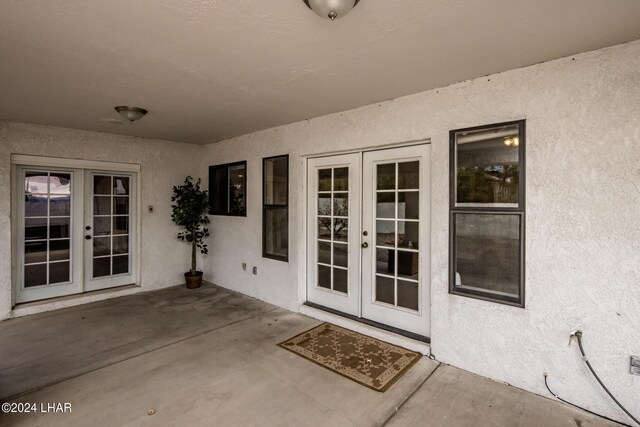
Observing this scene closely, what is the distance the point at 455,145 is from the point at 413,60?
906 mm

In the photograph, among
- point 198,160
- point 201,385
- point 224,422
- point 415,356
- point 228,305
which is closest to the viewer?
point 224,422

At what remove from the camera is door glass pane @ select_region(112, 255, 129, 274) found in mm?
5383

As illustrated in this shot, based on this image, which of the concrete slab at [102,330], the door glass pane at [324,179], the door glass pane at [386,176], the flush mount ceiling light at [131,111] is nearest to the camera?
the concrete slab at [102,330]

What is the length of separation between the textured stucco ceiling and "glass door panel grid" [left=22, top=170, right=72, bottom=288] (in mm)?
1441

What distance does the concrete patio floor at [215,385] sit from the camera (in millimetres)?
2314

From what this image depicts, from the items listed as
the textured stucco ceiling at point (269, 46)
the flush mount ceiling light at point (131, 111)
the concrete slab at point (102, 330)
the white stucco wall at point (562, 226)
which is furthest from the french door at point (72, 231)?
the white stucco wall at point (562, 226)

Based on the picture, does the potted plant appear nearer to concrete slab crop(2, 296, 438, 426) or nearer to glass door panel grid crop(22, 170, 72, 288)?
glass door panel grid crop(22, 170, 72, 288)

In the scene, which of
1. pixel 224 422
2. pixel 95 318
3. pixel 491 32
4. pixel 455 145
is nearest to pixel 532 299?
pixel 455 145

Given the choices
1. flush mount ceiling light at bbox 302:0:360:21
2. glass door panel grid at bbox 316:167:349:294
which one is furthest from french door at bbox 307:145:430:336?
flush mount ceiling light at bbox 302:0:360:21

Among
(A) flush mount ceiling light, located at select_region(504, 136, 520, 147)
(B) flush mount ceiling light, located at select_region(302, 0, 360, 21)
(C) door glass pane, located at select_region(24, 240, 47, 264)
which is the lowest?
(C) door glass pane, located at select_region(24, 240, 47, 264)

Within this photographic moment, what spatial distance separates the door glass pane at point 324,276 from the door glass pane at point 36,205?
13.5 feet

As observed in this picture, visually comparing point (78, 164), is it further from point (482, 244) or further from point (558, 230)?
point (558, 230)

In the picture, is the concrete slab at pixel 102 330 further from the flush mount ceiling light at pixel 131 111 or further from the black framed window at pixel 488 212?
the black framed window at pixel 488 212

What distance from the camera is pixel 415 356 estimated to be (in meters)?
3.17
